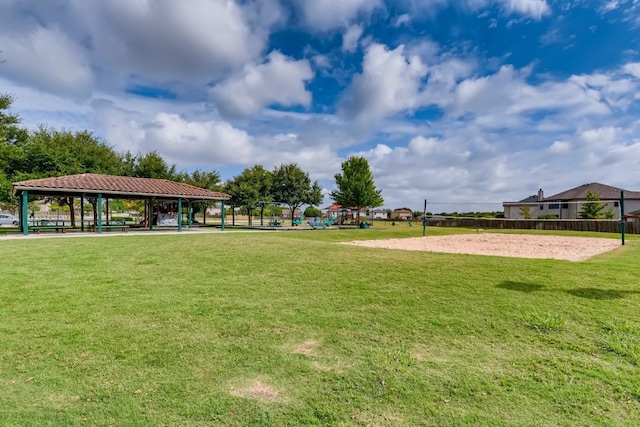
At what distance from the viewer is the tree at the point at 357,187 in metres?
39.2

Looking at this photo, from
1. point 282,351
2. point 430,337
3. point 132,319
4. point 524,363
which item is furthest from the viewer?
point 132,319

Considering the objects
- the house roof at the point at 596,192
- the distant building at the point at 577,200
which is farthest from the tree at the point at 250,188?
the house roof at the point at 596,192

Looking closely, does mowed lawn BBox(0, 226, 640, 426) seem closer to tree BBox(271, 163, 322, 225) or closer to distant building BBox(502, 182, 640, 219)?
tree BBox(271, 163, 322, 225)

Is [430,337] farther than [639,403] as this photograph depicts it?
Yes

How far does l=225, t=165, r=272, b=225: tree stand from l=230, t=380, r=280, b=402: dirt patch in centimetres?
3460

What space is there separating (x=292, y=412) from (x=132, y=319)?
10.7 ft

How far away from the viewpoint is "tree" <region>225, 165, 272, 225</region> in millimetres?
37188

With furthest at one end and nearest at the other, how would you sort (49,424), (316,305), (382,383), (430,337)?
(316,305), (430,337), (382,383), (49,424)

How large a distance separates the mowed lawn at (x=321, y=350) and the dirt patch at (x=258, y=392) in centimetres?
2

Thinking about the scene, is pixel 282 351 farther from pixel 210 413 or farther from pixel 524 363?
pixel 524 363

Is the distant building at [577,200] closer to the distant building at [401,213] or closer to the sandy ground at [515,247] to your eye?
the distant building at [401,213]

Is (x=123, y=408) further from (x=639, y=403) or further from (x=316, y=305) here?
(x=639, y=403)

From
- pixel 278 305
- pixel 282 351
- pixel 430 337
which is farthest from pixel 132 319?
pixel 430 337

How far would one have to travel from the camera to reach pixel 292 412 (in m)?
2.67
